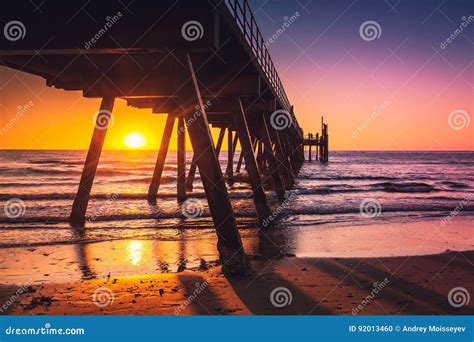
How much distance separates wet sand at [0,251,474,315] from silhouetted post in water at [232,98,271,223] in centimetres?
467

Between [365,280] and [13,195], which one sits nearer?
[365,280]

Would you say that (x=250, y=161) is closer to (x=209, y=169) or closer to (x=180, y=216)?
(x=180, y=216)

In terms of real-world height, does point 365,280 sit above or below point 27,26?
below

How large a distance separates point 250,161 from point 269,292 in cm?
636

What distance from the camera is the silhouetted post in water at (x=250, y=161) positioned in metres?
10.4

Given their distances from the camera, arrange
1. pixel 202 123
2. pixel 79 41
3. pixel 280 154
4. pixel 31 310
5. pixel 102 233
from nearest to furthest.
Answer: pixel 31 310, pixel 202 123, pixel 79 41, pixel 102 233, pixel 280 154

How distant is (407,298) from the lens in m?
4.67

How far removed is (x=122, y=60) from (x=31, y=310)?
472cm

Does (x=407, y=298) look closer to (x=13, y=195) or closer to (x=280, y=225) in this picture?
(x=280, y=225)

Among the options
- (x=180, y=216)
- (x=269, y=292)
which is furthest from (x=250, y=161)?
(x=269, y=292)

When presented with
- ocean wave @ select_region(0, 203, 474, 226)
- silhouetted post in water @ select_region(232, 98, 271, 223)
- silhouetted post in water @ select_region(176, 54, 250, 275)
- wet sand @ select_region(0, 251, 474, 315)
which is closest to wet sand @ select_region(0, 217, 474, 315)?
wet sand @ select_region(0, 251, 474, 315)

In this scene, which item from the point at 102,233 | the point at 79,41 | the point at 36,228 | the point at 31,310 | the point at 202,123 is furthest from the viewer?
the point at 36,228

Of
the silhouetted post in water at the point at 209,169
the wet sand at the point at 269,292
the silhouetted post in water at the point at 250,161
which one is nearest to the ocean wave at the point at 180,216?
the silhouetted post in water at the point at 250,161

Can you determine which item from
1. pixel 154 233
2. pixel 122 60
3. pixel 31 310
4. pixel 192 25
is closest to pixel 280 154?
pixel 154 233
